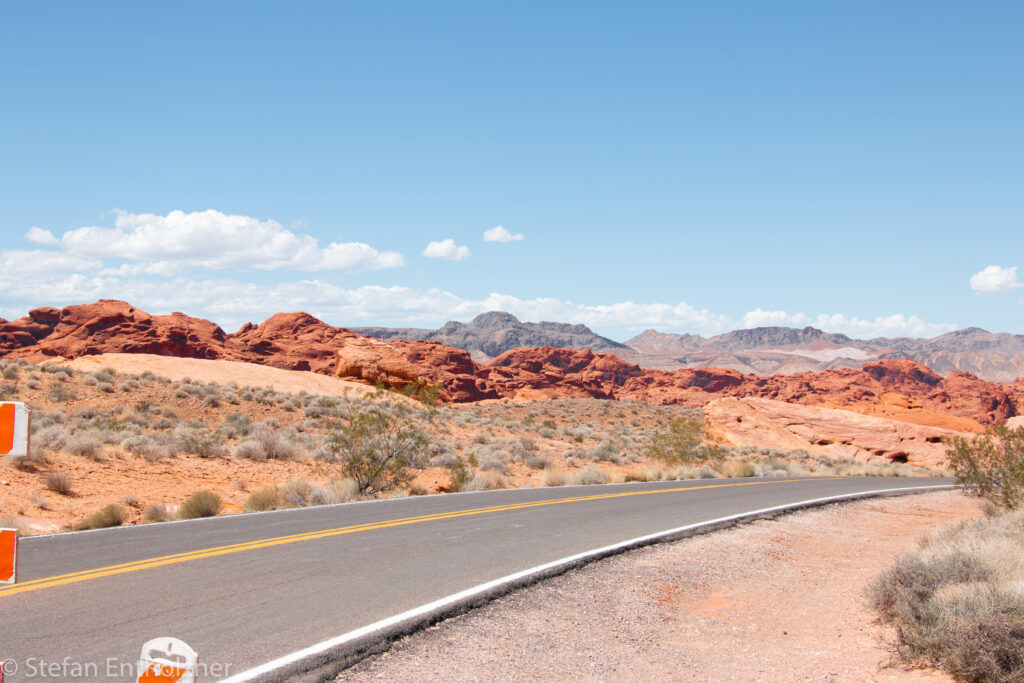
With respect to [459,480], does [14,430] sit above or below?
above

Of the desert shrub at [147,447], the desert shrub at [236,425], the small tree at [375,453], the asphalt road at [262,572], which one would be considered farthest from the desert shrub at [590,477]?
the desert shrub at [236,425]

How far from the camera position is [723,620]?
7473 millimetres

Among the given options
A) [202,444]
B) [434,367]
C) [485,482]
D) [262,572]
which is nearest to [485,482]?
[485,482]

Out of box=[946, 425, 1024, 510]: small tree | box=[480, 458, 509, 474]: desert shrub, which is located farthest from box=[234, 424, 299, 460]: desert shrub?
box=[946, 425, 1024, 510]: small tree

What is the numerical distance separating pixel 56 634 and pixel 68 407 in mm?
23713

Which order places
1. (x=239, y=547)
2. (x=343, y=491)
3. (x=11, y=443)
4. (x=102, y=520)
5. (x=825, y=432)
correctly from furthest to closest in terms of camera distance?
1. (x=825, y=432)
2. (x=343, y=491)
3. (x=102, y=520)
4. (x=239, y=547)
5. (x=11, y=443)

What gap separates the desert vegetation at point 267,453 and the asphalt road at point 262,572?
10.4 ft

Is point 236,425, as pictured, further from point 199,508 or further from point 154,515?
point 199,508

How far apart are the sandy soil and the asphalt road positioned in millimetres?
833

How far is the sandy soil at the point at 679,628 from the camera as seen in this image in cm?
545

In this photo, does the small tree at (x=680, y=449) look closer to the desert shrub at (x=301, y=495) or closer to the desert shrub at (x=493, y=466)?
the desert shrub at (x=493, y=466)

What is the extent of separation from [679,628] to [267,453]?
59.4 ft

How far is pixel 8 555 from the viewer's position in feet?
10.4

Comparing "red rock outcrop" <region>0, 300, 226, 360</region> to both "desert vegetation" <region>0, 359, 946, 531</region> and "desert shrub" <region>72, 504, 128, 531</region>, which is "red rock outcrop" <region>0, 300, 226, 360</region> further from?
"desert shrub" <region>72, 504, 128, 531</region>
